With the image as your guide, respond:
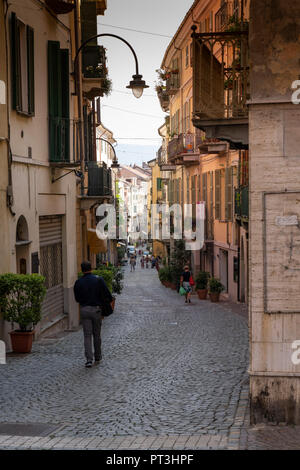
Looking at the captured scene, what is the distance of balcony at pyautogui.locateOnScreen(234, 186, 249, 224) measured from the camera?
75.6 ft

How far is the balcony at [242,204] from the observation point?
2305 cm

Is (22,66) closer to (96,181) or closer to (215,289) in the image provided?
(96,181)

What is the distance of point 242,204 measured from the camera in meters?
23.7

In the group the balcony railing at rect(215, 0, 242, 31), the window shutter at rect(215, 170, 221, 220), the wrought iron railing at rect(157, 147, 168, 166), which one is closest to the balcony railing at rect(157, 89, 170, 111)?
the wrought iron railing at rect(157, 147, 168, 166)

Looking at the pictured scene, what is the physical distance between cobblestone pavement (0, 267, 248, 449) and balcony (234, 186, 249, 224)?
786cm

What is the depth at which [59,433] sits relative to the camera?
7.55 m

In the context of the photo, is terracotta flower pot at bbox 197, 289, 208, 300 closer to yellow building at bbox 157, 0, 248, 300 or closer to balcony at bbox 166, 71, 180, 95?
yellow building at bbox 157, 0, 248, 300

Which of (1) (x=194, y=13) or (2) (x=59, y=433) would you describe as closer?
(2) (x=59, y=433)

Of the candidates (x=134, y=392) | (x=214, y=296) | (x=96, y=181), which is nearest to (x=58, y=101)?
(x=96, y=181)

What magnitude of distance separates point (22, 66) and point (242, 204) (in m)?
10.8

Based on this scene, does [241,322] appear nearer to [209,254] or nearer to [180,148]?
[209,254]

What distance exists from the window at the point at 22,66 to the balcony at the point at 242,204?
952 centimetres
